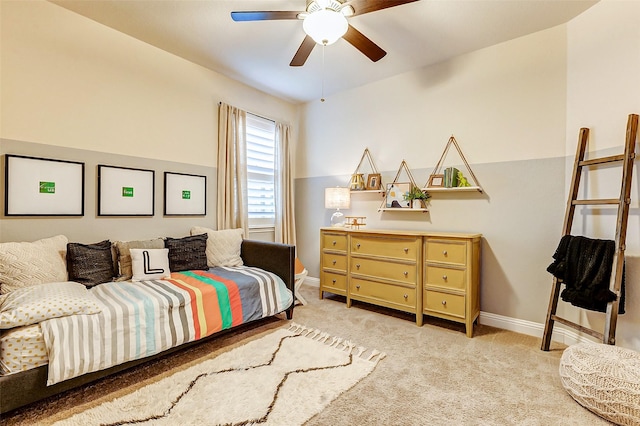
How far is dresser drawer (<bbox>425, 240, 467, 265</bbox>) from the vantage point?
2680 mm

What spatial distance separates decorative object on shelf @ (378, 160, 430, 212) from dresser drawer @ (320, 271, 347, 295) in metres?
0.99

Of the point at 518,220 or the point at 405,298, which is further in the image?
the point at 405,298

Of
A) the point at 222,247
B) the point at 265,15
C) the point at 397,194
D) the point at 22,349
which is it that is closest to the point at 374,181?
the point at 397,194

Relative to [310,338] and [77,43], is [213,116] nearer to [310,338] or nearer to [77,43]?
[77,43]

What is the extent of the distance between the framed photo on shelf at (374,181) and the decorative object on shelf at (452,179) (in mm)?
640

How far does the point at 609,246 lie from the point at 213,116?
12.9ft

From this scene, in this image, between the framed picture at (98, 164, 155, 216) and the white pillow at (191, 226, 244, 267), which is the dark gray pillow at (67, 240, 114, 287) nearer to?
the framed picture at (98, 164, 155, 216)

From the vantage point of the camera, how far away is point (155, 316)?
2.05 metres

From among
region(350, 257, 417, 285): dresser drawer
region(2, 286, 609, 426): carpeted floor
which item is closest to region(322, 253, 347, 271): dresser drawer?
region(350, 257, 417, 285): dresser drawer

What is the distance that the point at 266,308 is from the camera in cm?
276

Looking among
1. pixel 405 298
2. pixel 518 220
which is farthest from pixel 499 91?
pixel 405 298

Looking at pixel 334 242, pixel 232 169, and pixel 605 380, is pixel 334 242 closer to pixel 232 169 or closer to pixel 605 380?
pixel 232 169

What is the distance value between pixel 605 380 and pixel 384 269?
181cm

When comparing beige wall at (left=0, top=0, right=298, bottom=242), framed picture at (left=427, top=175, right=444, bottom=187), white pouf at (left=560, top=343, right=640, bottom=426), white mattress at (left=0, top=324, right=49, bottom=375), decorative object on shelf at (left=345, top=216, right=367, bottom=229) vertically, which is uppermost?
beige wall at (left=0, top=0, right=298, bottom=242)
